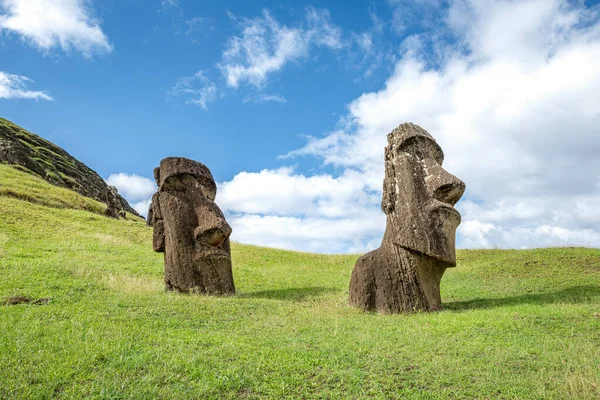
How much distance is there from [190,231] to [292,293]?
4.21 m

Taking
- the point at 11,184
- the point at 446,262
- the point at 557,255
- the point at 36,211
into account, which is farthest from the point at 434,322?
the point at 11,184

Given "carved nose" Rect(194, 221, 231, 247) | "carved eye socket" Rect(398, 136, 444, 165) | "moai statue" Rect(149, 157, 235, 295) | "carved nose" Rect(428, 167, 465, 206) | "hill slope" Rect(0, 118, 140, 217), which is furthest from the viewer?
"hill slope" Rect(0, 118, 140, 217)

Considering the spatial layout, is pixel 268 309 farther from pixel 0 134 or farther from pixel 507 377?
pixel 0 134

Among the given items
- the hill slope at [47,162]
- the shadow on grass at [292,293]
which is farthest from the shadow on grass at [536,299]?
the hill slope at [47,162]

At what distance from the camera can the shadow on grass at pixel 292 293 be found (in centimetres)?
1562

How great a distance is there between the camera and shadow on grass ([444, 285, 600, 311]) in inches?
510

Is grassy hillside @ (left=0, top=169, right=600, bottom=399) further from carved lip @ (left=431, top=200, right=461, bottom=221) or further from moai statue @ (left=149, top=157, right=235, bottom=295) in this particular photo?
carved lip @ (left=431, top=200, right=461, bottom=221)

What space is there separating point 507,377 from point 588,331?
343cm

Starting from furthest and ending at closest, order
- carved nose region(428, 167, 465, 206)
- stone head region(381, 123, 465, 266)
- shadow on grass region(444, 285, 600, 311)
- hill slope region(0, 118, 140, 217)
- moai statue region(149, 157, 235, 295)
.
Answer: hill slope region(0, 118, 140, 217) → moai statue region(149, 157, 235, 295) → shadow on grass region(444, 285, 600, 311) → carved nose region(428, 167, 465, 206) → stone head region(381, 123, 465, 266)

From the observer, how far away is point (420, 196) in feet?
41.5

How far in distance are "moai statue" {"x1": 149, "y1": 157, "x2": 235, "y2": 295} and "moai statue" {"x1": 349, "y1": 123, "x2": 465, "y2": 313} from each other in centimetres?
465

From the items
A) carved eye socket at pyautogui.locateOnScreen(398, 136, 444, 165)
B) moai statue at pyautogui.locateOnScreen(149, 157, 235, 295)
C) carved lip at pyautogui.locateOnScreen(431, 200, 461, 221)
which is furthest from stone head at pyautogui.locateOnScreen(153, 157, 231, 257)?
carved lip at pyautogui.locateOnScreen(431, 200, 461, 221)

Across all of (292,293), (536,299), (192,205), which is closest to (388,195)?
(536,299)

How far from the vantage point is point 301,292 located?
1706cm
